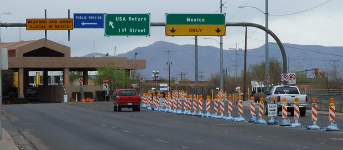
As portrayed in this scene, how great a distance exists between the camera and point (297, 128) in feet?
91.4

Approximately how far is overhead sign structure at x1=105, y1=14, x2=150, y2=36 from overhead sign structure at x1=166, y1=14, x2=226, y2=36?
69.5 inches

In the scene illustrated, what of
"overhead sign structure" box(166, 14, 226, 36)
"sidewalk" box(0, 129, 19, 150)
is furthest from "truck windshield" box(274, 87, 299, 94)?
"sidewalk" box(0, 129, 19, 150)

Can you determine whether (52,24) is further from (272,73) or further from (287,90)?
(272,73)

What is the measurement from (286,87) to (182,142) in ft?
70.7

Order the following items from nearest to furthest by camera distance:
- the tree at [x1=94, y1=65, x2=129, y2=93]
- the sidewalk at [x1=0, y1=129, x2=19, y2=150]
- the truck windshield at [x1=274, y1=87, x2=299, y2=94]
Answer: the sidewalk at [x1=0, y1=129, x2=19, y2=150] < the truck windshield at [x1=274, y1=87, x2=299, y2=94] < the tree at [x1=94, y1=65, x2=129, y2=93]

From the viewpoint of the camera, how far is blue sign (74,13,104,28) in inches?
1650

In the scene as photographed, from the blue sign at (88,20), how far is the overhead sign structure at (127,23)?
1.51ft

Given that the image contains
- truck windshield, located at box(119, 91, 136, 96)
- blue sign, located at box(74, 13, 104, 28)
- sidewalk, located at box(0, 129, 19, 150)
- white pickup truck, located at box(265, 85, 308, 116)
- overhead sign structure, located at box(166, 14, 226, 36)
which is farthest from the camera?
truck windshield, located at box(119, 91, 136, 96)

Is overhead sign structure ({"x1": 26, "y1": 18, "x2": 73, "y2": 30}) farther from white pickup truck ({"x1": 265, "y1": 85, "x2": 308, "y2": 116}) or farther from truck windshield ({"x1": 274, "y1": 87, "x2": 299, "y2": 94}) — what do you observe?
truck windshield ({"x1": 274, "y1": 87, "x2": 299, "y2": 94})

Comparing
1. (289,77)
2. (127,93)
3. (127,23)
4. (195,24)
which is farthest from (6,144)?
(127,93)

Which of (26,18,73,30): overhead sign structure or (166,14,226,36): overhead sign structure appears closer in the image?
(26,18,73,30): overhead sign structure

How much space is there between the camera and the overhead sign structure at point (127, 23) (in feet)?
139

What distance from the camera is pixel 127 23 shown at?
4234 cm

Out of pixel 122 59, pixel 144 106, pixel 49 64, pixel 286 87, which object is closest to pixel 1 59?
pixel 286 87
